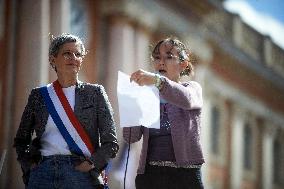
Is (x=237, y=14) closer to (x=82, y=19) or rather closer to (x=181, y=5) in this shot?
(x=181, y=5)

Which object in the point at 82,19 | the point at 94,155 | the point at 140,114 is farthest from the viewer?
the point at 82,19

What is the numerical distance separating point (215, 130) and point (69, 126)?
1685 centimetres

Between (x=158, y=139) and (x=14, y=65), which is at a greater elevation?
(x=14, y=65)

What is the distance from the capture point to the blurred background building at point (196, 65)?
917 centimetres


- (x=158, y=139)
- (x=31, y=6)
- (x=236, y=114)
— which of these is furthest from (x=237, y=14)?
(x=158, y=139)

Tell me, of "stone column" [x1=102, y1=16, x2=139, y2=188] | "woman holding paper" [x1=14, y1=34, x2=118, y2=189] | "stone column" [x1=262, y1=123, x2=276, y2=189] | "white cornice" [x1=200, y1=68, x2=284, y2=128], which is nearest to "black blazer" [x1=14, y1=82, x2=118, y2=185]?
"woman holding paper" [x1=14, y1=34, x2=118, y2=189]

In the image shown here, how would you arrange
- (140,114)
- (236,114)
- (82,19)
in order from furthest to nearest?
(236,114) → (82,19) → (140,114)

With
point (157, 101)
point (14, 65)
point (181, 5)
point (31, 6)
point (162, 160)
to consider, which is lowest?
point (162, 160)

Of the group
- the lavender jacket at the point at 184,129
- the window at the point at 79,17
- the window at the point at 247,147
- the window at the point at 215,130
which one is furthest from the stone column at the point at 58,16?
the window at the point at 247,147

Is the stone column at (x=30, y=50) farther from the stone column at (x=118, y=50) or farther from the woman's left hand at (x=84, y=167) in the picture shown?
the woman's left hand at (x=84, y=167)

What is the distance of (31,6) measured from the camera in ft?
30.9

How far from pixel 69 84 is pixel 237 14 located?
19030 millimetres

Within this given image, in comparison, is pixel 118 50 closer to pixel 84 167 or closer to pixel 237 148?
pixel 237 148

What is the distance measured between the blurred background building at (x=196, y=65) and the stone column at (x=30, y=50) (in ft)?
0.04
